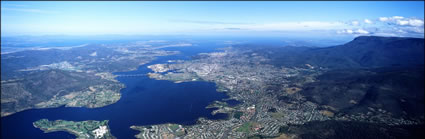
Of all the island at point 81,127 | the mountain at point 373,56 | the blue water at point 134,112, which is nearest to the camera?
the island at point 81,127

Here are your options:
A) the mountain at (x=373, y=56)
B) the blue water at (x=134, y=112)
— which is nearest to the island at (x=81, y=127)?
the blue water at (x=134, y=112)

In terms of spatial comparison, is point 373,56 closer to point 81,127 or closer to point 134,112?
point 134,112

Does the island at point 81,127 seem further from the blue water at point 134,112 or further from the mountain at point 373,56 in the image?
the mountain at point 373,56

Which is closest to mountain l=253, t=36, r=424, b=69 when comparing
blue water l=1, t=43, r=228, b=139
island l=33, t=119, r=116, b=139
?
blue water l=1, t=43, r=228, b=139

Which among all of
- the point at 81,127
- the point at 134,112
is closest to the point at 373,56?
the point at 134,112

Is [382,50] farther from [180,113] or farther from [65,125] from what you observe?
[65,125]

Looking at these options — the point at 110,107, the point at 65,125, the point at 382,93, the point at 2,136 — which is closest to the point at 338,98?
the point at 382,93

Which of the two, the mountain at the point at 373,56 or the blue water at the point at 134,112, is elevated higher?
the mountain at the point at 373,56

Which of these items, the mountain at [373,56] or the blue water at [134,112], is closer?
the blue water at [134,112]

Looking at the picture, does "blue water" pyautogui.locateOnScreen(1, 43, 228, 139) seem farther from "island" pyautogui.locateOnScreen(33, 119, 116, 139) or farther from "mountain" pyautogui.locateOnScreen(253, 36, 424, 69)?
"mountain" pyautogui.locateOnScreen(253, 36, 424, 69)
